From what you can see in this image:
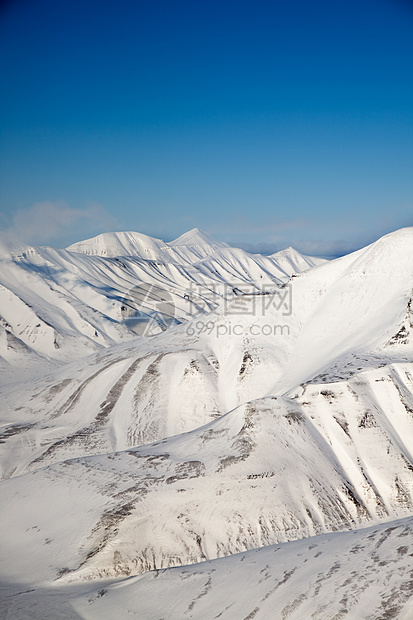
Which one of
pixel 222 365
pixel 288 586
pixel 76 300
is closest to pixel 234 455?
pixel 288 586

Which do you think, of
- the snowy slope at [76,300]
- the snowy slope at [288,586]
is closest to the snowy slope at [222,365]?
the snowy slope at [288,586]

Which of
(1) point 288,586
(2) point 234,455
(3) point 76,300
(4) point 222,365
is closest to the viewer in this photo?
(1) point 288,586

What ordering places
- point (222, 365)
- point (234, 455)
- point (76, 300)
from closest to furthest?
1. point (234, 455)
2. point (222, 365)
3. point (76, 300)

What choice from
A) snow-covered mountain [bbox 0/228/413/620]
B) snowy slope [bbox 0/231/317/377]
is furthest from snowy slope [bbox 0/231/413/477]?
snowy slope [bbox 0/231/317/377]

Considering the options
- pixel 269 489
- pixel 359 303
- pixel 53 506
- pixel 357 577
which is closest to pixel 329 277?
pixel 359 303

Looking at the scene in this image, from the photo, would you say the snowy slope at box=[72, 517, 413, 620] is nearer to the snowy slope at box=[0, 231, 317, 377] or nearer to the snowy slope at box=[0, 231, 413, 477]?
the snowy slope at box=[0, 231, 413, 477]

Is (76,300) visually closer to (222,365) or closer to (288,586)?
(222,365)

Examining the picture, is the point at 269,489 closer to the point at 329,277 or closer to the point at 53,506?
the point at 53,506

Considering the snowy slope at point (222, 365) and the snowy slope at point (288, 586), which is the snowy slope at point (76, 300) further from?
the snowy slope at point (288, 586)
